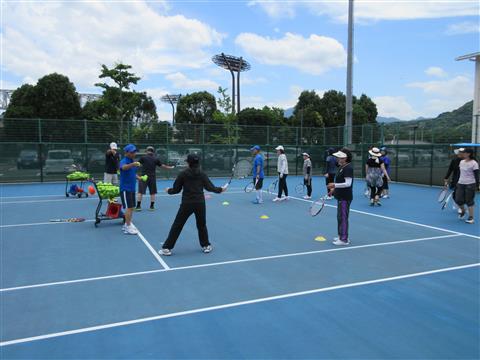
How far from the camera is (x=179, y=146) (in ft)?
76.1

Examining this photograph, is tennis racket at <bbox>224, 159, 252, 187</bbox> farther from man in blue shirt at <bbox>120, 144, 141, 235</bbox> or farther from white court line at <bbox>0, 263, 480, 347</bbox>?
white court line at <bbox>0, 263, 480, 347</bbox>

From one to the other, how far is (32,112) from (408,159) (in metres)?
36.5

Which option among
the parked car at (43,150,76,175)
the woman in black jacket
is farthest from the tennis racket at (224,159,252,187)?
the parked car at (43,150,76,175)

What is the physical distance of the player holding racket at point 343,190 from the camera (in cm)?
755

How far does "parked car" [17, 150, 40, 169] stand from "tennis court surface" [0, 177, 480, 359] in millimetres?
11355

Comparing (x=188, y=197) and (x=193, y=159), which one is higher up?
(x=193, y=159)

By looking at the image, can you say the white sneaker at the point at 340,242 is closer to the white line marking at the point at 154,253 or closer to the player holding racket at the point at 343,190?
the player holding racket at the point at 343,190

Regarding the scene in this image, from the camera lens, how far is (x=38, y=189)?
17859 mm

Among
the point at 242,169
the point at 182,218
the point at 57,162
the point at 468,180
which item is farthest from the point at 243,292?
the point at 57,162

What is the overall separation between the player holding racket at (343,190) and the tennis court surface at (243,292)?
311 millimetres

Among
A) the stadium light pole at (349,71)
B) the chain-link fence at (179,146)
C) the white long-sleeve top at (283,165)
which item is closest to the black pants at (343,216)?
the white long-sleeve top at (283,165)

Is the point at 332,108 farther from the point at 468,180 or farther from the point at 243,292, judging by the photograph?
the point at 243,292

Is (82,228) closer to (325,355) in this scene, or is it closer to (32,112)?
(325,355)

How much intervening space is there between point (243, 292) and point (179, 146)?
60.9 feet
